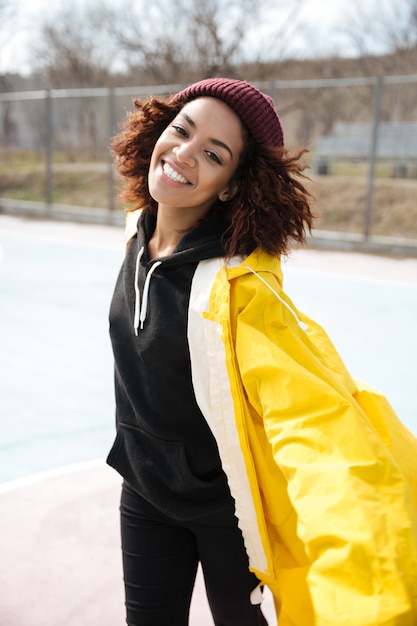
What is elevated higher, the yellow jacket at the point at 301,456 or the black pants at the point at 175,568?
the yellow jacket at the point at 301,456

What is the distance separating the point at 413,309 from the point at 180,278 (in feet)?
19.5

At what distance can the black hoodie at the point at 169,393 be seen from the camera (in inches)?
72.6

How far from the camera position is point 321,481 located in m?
1.41

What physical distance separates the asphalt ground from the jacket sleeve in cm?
43

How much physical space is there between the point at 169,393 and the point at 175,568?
514mm

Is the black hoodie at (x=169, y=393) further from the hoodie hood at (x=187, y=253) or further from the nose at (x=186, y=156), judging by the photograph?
the nose at (x=186, y=156)

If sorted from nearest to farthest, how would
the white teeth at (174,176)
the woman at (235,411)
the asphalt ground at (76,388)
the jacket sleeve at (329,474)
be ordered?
the jacket sleeve at (329,474)
the woman at (235,411)
the white teeth at (174,176)
the asphalt ground at (76,388)

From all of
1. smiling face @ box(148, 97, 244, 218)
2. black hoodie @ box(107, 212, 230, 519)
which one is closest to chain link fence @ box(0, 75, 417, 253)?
smiling face @ box(148, 97, 244, 218)

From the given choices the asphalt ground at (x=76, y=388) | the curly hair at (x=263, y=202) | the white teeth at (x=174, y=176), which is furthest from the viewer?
the asphalt ground at (x=76, y=388)

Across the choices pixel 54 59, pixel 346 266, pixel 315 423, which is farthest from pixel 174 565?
pixel 54 59

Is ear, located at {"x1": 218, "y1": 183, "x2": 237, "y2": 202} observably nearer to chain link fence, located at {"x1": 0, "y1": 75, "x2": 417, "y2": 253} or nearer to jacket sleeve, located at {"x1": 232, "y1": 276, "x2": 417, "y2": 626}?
jacket sleeve, located at {"x1": 232, "y1": 276, "x2": 417, "y2": 626}

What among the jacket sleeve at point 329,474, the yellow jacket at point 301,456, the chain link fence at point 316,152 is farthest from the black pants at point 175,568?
the chain link fence at point 316,152

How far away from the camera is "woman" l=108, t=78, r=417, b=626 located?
1.39m

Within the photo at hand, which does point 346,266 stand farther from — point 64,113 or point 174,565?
point 64,113
